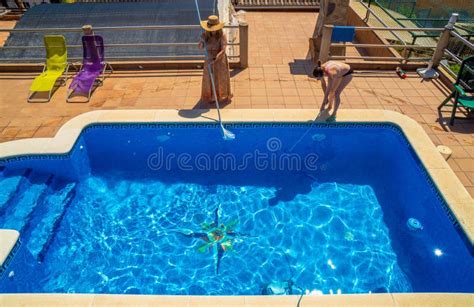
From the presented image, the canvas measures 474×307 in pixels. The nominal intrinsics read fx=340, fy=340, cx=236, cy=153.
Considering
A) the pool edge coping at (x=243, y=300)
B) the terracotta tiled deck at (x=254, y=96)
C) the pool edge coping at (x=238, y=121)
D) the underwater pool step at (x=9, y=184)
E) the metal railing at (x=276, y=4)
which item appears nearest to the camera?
the pool edge coping at (x=243, y=300)

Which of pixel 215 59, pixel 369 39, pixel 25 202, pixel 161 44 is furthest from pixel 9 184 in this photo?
pixel 369 39

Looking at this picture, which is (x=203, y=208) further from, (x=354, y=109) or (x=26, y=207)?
(x=354, y=109)

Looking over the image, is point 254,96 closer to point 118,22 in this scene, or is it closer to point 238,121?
point 238,121

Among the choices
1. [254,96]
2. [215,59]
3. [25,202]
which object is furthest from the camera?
[254,96]

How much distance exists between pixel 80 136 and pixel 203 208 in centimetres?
321

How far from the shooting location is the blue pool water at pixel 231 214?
5590 mm

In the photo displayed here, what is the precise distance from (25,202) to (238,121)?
455 centimetres

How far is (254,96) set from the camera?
Answer: 28.8 ft

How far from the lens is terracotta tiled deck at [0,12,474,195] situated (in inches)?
306

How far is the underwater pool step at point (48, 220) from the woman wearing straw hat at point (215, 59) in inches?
146

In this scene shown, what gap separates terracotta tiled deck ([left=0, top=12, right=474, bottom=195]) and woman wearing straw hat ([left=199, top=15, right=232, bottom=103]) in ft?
1.29

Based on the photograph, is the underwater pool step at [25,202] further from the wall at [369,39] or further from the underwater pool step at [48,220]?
the wall at [369,39]

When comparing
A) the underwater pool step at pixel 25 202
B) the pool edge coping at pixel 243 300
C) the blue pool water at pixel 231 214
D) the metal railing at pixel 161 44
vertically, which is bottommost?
the blue pool water at pixel 231 214

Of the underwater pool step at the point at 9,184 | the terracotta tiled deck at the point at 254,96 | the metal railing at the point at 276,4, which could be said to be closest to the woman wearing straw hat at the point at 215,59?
the terracotta tiled deck at the point at 254,96
